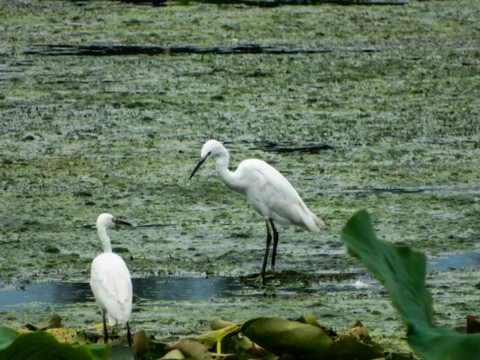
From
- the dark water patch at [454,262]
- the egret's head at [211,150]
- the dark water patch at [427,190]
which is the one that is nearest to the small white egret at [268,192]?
the egret's head at [211,150]

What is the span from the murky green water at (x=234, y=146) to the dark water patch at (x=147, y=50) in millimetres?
192

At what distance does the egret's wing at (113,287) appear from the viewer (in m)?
4.02

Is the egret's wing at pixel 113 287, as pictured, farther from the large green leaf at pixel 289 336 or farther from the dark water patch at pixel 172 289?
the large green leaf at pixel 289 336

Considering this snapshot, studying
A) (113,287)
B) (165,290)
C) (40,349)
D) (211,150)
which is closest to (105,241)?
(165,290)

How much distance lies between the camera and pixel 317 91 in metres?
9.59

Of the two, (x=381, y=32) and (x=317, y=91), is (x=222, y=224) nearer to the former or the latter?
(x=317, y=91)

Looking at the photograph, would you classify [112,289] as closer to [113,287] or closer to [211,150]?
[113,287]

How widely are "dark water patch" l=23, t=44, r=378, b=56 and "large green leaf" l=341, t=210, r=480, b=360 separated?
30.6 feet

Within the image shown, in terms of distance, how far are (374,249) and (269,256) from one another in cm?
343

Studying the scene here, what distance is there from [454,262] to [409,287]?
10.7 ft

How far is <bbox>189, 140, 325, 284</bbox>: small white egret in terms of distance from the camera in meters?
5.48

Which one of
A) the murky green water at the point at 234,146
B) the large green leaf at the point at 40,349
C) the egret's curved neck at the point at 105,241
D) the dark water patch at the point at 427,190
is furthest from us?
the dark water patch at the point at 427,190

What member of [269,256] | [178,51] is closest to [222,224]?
[269,256]

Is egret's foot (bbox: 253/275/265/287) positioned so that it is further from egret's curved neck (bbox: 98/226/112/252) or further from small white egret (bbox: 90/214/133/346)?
small white egret (bbox: 90/214/133/346)
